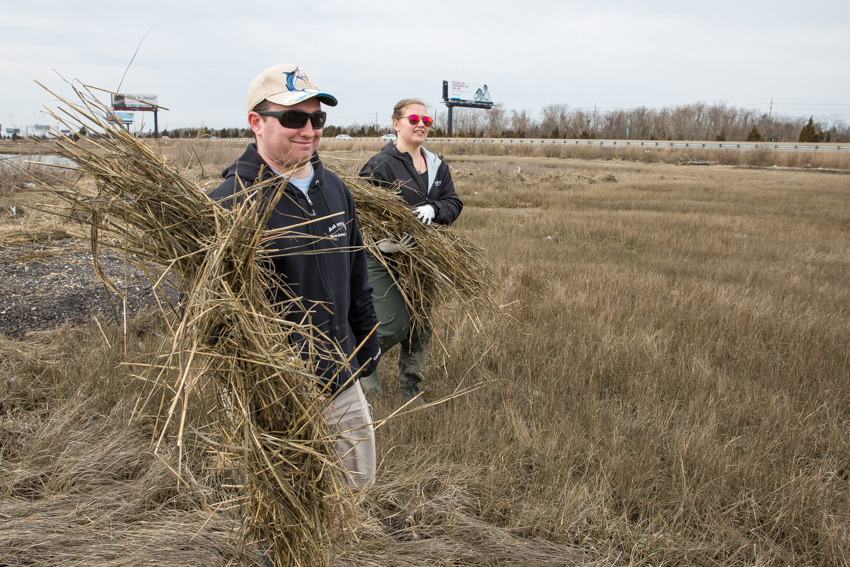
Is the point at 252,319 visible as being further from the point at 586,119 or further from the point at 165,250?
the point at 586,119

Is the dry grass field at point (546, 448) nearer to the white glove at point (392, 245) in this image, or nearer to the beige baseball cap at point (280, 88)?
the beige baseball cap at point (280, 88)

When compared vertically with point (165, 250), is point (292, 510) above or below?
below

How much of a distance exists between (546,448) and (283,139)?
199 centimetres

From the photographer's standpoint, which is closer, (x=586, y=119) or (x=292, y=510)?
(x=292, y=510)

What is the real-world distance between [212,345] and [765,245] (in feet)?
31.4

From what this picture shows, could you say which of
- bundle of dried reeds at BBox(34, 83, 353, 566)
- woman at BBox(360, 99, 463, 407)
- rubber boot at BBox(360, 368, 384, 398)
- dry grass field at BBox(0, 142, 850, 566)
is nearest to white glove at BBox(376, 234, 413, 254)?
woman at BBox(360, 99, 463, 407)

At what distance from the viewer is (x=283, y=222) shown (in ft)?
5.75

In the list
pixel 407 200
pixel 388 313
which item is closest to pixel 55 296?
pixel 388 313

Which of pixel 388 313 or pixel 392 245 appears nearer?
pixel 392 245

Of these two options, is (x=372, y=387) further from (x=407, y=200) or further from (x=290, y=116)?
(x=290, y=116)

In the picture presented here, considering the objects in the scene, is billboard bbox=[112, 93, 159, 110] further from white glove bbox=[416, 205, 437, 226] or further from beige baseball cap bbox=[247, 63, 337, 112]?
white glove bbox=[416, 205, 437, 226]

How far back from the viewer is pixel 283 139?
1756mm

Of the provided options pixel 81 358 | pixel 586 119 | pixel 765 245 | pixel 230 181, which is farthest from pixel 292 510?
pixel 586 119

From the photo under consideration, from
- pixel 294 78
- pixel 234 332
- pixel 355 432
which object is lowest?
pixel 355 432
